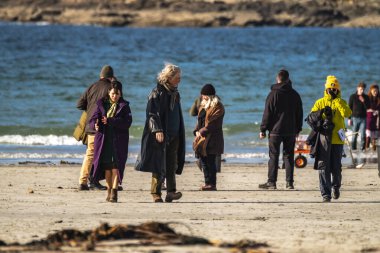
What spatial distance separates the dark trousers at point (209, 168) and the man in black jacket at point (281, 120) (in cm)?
66

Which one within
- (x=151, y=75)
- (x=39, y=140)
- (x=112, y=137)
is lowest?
(x=112, y=137)

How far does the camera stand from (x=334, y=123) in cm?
1405

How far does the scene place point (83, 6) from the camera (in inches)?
6398

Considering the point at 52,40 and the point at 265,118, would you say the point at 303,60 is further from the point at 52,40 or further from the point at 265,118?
the point at 265,118

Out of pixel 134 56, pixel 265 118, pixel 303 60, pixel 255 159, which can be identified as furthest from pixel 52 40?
pixel 265 118

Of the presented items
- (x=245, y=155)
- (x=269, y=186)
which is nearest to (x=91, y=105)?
(x=269, y=186)

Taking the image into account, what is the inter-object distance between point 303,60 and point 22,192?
2260 inches

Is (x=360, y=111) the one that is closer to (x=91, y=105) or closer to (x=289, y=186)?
(x=289, y=186)

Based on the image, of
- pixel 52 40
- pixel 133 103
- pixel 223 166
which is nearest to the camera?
pixel 223 166

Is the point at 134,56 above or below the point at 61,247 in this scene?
above

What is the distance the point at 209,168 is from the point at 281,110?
119 cm

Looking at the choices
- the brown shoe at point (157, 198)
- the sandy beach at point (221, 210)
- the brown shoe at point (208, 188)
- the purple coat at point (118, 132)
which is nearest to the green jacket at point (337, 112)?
the sandy beach at point (221, 210)

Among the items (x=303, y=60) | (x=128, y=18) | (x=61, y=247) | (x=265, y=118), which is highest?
(x=128, y=18)

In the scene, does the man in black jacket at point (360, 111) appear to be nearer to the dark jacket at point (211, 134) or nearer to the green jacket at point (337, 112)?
the dark jacket at point (211, 134)
